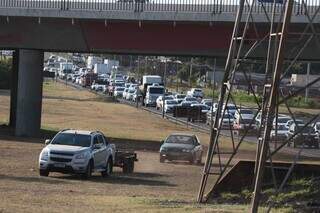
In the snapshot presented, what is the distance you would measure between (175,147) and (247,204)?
1896 centimetres

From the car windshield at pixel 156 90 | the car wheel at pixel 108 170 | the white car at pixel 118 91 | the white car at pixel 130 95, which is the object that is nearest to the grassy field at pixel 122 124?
the car windshield at pixel 156 90

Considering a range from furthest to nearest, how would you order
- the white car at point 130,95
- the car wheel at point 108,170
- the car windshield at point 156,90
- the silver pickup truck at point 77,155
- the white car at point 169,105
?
the white car at point 130,95, the car windshield at point 156,90, the white car at point 169,105, the car wheel at point 108,170, the silver pickup truck at point 77,155

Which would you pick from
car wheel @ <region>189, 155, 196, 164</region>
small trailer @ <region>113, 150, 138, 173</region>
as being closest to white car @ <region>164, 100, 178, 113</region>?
car wheel @ <region>189, 155, 196, 164</region>

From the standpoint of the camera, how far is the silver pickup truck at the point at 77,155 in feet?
83.6

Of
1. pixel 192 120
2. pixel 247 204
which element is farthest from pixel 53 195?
pixel 192 120

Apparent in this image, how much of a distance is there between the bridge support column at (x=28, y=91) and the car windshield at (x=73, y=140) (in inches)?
800

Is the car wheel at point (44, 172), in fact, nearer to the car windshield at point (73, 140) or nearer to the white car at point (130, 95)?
the car windshield at point (73, 140)

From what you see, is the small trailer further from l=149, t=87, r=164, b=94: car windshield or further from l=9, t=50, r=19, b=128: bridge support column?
l=149, t=87, r=164, b=94: car windshield

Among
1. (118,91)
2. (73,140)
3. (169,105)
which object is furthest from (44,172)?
(118,91)

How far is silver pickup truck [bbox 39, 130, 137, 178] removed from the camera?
2548cm

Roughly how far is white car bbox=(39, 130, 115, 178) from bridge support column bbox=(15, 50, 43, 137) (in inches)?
780

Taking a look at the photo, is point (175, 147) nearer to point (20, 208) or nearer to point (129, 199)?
point (129, 199)

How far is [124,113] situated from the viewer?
283 feet

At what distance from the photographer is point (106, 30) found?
44406 millimetres
